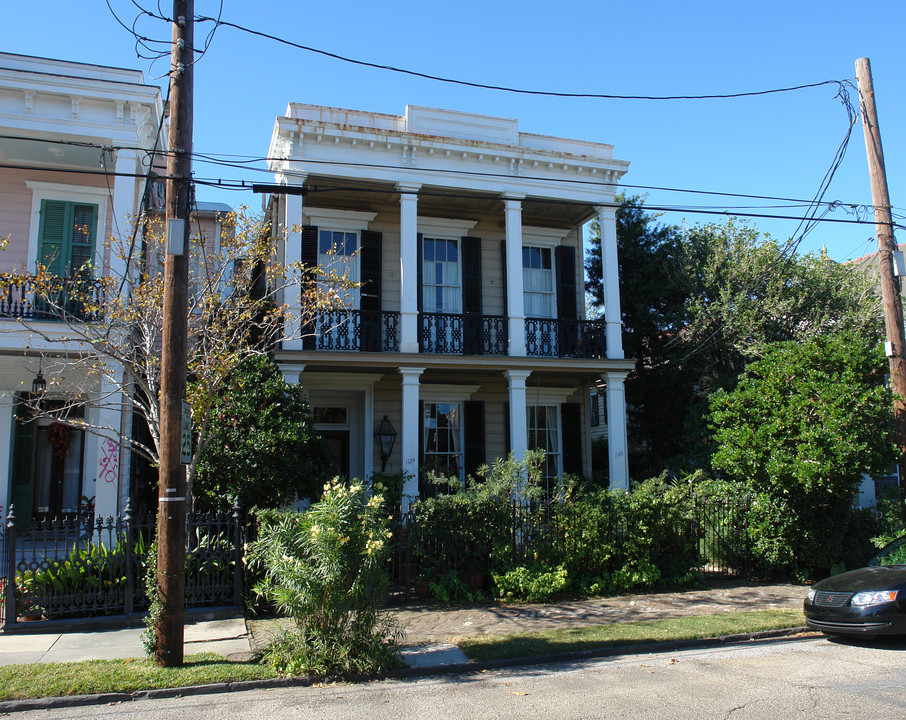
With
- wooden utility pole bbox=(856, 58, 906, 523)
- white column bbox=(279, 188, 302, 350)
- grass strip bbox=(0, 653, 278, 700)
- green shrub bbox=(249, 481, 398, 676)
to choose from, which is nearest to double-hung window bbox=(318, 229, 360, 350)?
white column bbox=(279, 188, 302, 350)

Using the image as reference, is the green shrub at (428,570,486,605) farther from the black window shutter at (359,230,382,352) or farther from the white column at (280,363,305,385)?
the black window shutter at (359,230,382,352)

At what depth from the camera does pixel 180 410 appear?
7.27 m

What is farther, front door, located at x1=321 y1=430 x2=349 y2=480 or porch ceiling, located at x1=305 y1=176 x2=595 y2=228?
front door, located at x1=321 y1=430 x2=349 y2=480

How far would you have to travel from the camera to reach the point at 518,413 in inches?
553

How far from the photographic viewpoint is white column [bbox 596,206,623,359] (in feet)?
48.6

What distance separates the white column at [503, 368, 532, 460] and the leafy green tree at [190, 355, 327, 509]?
4.28 metres

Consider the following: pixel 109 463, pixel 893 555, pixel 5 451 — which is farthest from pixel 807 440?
pixel 5 451

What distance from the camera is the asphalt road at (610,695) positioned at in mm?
5840

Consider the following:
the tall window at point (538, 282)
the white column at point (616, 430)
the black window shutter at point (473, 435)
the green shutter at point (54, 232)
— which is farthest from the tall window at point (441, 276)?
the green shutter at point (54, 232)

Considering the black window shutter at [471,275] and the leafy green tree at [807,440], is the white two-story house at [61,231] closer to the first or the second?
the black window shutter at [471,275]

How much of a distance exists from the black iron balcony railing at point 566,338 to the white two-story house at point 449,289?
3 cm

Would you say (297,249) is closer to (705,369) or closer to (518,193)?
(518,193)

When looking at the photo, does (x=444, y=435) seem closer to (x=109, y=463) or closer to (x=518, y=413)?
(x=518, y=413)

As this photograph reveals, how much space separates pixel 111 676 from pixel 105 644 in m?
1.60
